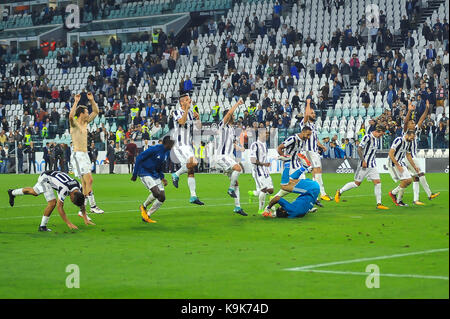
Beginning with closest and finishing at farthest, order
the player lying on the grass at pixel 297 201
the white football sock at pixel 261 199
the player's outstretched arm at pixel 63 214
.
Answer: the player's outstretched arm at pixel 63 214, the player lying on the grass at pixel 297 201, the white football sock at pixel 261 199

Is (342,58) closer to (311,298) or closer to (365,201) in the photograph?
(365,201)

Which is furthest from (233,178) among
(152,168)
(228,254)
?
(228,254)

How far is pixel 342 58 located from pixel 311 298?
38338 millimetres

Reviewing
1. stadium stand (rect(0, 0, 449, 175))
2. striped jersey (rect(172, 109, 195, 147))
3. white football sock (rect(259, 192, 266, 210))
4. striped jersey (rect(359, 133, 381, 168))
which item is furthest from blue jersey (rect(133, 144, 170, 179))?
stadium stand (rect(0, 0, 449, 175))

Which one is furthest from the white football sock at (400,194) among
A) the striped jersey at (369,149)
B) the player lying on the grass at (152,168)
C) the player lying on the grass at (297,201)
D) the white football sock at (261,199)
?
the player lying on the grass at (152,168)

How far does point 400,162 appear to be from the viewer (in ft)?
72.0

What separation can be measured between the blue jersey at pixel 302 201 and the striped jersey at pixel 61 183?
15.1 feet

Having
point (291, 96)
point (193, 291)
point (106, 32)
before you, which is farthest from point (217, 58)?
point (193, 291)

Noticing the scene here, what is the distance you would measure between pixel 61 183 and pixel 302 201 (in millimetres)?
5252

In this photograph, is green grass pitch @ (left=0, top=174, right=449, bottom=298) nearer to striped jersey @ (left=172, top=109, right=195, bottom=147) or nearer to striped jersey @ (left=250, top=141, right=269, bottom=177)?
striped jersey @ (left=250, top=141, right=269, bottom=177)

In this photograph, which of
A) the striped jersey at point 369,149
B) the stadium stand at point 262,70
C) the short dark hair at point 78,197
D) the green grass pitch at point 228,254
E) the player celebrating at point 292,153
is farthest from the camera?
the stadium stand at point 262,70

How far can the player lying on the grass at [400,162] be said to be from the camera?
2153cm

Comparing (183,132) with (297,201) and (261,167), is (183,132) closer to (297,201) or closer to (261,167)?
(261,167)

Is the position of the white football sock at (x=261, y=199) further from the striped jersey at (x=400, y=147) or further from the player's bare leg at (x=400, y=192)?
the striped jersey at (x=400, y=147)
